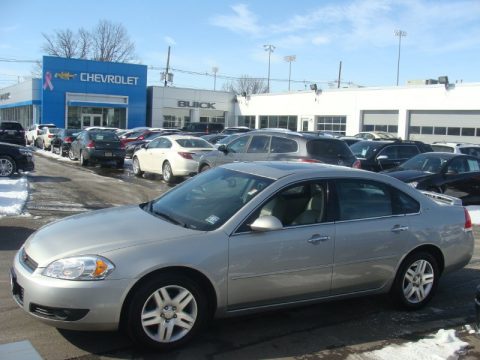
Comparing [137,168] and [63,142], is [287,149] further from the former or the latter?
[63,142]

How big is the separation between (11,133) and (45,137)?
7221 mm

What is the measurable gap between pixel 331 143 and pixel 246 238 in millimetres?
8575

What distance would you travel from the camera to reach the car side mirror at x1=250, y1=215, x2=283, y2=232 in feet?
14.6

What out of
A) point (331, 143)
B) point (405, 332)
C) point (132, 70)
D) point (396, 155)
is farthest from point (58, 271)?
point (132, 70)

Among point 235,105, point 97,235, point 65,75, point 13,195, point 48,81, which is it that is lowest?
point 13,195

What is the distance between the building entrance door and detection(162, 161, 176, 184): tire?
34117 mm

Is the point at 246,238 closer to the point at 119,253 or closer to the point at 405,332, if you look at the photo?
the point at 119,253

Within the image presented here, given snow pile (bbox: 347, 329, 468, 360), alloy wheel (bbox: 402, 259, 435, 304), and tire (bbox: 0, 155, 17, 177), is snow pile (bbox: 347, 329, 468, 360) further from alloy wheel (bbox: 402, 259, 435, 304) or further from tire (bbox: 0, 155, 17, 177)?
tire (bbox: 0, 155, 17, 177)

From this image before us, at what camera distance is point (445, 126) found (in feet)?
121

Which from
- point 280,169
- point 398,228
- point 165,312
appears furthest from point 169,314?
point 398,228

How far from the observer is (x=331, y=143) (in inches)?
499

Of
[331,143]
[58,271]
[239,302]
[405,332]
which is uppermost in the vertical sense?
[331,143]

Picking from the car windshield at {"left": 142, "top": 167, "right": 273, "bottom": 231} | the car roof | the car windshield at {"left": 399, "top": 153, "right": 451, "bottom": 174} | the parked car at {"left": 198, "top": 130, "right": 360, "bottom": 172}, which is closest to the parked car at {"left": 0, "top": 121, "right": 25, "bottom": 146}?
the parked car at {"left": 198, "top": 130, "right": 360, "bottom": 172}

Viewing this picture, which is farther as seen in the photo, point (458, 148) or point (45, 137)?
point (45, 137)
